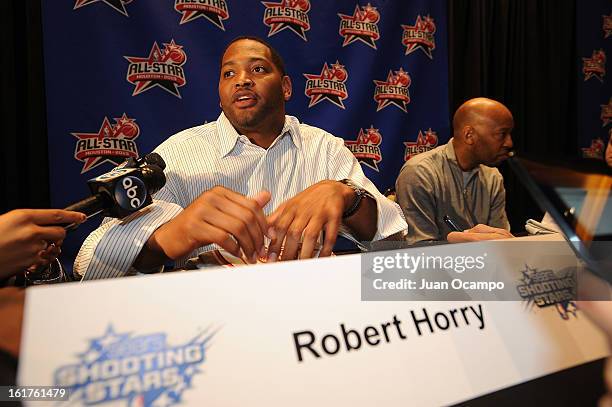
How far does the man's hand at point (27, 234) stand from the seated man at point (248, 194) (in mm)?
75

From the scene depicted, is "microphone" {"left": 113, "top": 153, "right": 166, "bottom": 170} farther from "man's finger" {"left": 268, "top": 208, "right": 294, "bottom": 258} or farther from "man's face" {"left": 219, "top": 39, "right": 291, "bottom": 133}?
"man's face" {"left": 219, "top": 39, "right": 291, "bottom": 133}

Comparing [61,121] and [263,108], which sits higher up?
[61,121]

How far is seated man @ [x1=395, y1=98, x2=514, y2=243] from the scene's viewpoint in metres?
2.12

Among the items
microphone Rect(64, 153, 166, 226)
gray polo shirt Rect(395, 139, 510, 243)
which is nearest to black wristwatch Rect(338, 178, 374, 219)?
microphone Rect(64, 153, 166, 226)

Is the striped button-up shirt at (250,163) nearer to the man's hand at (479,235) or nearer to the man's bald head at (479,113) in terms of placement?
the man's hand at (479,235)

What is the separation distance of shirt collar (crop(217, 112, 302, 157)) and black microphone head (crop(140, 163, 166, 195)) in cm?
48

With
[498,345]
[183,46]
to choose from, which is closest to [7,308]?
[498,345]

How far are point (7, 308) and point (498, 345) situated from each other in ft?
1.21

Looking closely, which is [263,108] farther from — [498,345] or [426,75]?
[426,75]

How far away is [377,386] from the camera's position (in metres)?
0.32

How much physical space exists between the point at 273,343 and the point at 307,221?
359 millimetres

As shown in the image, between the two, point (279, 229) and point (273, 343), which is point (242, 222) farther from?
point (273, 343)

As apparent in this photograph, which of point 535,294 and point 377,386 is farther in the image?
point 535,294

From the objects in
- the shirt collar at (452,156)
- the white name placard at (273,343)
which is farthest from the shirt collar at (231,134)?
the shirt collar at (452,156)
